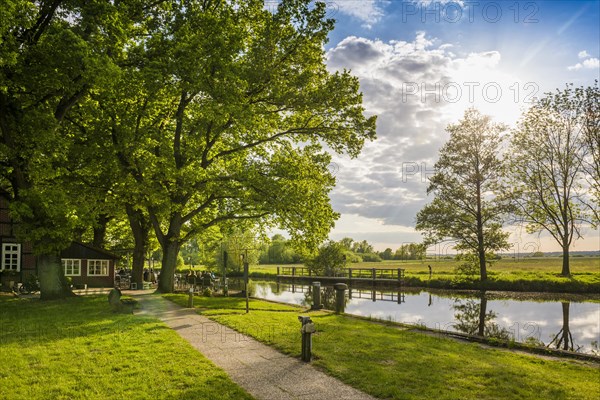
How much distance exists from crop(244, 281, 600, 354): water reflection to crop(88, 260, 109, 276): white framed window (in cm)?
1962

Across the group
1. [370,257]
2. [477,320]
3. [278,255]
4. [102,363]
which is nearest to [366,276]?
[477,320]

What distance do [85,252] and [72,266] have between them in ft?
4.38

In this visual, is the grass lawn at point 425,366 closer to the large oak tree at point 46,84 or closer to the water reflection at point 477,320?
the water reflection at point 477,320

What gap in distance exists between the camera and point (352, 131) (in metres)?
23.5

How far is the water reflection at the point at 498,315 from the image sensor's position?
1500cm

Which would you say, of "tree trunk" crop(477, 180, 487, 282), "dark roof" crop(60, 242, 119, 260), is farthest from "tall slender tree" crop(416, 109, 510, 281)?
"dark roof" crop(60, 242, 119, 260)

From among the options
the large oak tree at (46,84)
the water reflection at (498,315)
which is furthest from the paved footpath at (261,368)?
the water reflection at (498,315)

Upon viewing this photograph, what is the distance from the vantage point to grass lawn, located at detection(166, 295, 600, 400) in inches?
285

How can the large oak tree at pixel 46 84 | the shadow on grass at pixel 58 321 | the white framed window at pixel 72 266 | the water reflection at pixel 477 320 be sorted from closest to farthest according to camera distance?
the shadow on grass at pixel 58 321 < the large oak tree at pixel 46 84 < the water reflection at pixel 477 320 < the white framed window at pixel 72 266

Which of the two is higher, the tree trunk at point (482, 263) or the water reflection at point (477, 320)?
the tree trunk at point (482, 263)

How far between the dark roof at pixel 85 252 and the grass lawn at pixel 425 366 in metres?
23.1

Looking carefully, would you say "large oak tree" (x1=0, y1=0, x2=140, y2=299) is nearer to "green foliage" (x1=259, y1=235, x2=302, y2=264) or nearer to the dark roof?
the dark roof

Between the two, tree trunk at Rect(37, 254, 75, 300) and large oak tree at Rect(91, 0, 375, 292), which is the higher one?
large oak tree at Rect(91, 0, 375, 292)

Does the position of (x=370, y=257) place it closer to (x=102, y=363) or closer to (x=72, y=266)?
(x=72, y=266)
